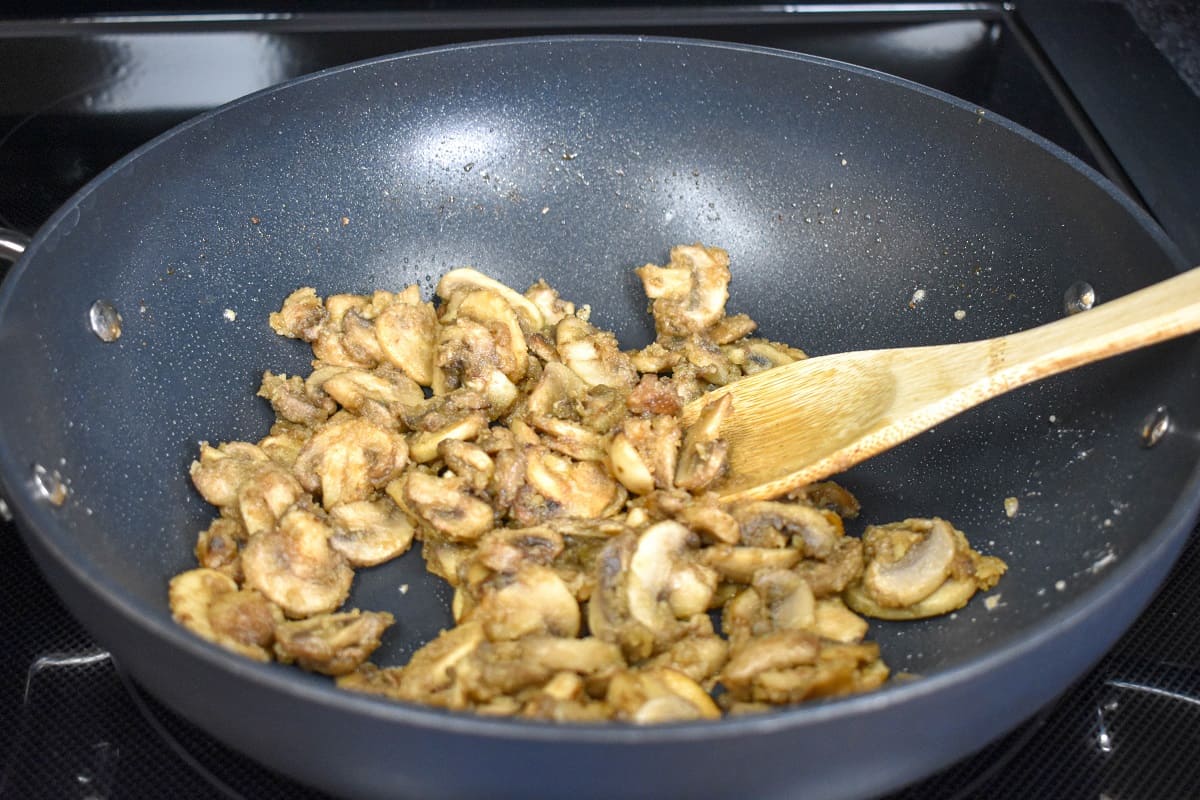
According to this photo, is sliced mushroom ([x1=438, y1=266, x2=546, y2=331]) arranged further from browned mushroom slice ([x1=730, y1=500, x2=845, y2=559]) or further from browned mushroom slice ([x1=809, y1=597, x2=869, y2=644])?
browned mushroom slice ([x1=809, y1=597, x2=869, y2=644])

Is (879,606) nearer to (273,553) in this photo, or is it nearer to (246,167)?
(273,553)

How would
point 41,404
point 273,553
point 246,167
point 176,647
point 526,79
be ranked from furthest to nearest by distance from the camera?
1. point 526,79
2. point 246,167
3. point 273,553
4. point 41,404
5. point 176,647

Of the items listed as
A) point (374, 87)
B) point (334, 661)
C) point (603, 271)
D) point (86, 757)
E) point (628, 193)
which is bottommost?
point (86, 757)

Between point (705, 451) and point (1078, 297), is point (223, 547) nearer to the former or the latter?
point (705, 451)

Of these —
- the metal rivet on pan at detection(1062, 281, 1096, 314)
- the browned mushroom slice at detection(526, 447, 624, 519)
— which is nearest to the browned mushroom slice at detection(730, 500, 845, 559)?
the browned mushroom slice at detection(526, 447, 624, 519)

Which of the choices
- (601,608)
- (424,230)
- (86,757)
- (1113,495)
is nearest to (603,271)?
(424,230)

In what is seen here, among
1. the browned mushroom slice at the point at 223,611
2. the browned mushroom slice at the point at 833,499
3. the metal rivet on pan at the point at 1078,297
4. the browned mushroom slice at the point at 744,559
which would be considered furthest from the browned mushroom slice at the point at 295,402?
the metal rivet on pan at the point at 1078,297
